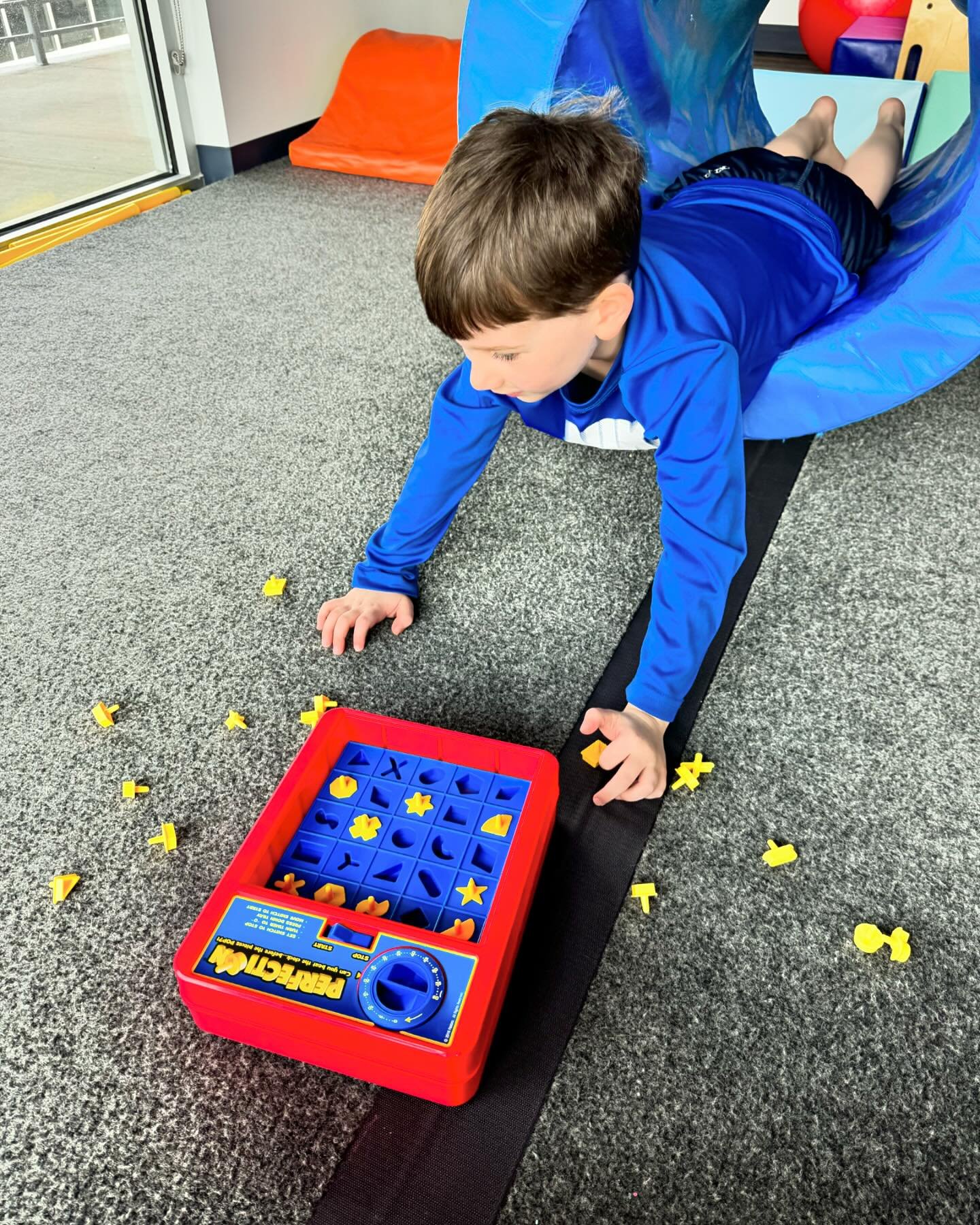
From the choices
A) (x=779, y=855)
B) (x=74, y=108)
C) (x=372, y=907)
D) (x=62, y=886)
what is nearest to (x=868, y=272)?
(x=779, y=855)

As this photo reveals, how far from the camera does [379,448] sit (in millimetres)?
1379

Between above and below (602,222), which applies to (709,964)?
below

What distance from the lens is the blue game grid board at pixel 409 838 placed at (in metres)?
0.71

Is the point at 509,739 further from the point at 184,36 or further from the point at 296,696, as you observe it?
the point at 184,36

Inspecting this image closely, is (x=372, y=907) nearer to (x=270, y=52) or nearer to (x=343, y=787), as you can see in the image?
(x=343, y=787)

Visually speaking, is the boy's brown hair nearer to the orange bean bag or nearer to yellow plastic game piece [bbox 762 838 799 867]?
yellow plastic game piece [bbox 762 838 799 867]

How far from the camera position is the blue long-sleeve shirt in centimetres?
85

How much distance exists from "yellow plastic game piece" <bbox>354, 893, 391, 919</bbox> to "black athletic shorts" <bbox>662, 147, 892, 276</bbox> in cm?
104

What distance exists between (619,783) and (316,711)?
1.02ft

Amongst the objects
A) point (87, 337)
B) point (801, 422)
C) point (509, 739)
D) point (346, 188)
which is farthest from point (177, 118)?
point (509, 739)

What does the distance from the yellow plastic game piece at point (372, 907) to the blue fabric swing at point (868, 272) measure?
2.58 ft

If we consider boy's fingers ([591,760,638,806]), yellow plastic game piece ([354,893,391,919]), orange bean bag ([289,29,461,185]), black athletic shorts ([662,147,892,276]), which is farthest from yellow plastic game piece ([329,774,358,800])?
orange bean bag ([289,29,461,185])

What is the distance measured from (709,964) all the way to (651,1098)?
0.12 metres

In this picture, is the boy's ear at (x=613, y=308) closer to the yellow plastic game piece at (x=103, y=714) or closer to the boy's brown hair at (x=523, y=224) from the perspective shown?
the boy's brown hair at (x=523, y=224)
